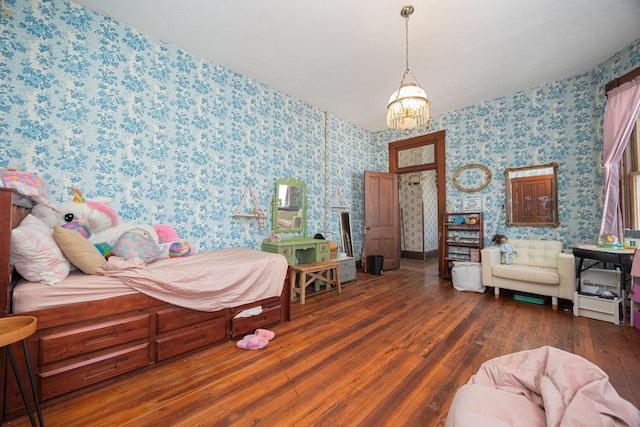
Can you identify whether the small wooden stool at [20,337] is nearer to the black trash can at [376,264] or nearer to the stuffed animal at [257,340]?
the stuffed animal at [257,340]

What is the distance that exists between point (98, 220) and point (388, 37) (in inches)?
138

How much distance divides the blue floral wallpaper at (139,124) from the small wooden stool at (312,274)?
79 cm

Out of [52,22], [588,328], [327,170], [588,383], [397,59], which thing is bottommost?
[588,328]

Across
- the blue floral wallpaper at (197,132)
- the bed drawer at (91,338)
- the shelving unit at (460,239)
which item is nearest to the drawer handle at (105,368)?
the bed drawer at (91,338)

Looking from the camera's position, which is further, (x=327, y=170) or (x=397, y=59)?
(x=327, y=170)

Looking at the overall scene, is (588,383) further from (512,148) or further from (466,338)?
(512,148)

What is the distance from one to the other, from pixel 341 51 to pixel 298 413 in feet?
11.9

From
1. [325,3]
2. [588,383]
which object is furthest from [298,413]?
[325,3]

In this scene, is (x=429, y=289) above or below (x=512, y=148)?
below

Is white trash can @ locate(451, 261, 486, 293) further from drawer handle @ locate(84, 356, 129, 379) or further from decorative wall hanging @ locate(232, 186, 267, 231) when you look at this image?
drawer handle @ locate(84, 356, 129, 379)

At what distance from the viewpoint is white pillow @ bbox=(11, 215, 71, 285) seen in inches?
62.9

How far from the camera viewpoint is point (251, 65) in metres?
3.50

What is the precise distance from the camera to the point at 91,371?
173 cm

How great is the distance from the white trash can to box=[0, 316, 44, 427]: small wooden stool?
4.67 m
